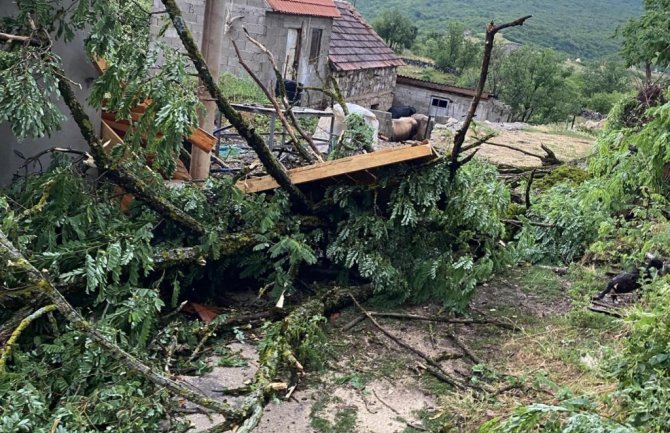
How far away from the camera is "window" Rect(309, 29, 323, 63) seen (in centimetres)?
1770

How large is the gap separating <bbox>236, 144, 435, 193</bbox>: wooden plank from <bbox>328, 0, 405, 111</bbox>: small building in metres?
12.8

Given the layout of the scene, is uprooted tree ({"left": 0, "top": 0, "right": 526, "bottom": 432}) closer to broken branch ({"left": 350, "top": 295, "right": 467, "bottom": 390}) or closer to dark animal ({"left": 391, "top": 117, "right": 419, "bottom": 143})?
broken branch ({"left": 350, "top": 295, "right": 467, "bottom": 390})

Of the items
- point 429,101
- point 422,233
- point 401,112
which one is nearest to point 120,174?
point 422,233

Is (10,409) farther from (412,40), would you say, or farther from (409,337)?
(412,40)

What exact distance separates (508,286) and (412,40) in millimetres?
41696

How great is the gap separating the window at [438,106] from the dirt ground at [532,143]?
13.0 feet

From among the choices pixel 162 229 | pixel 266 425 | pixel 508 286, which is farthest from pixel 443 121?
pixel 266 425

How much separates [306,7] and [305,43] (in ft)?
3.04

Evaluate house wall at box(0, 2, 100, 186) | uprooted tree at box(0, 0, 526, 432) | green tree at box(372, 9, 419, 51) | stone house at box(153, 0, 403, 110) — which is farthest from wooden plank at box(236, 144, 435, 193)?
green tree at box(372, 9, 419, 51)

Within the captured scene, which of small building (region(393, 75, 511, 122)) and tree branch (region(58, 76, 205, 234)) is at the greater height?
tree branch (region(58, 76, 205, 234))

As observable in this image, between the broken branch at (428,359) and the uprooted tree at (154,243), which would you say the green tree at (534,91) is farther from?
the broken branch at (428,359)

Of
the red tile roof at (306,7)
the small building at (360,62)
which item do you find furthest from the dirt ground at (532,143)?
the red tile roof at (306,7)

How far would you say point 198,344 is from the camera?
4.46 m

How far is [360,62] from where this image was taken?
1991 cm
